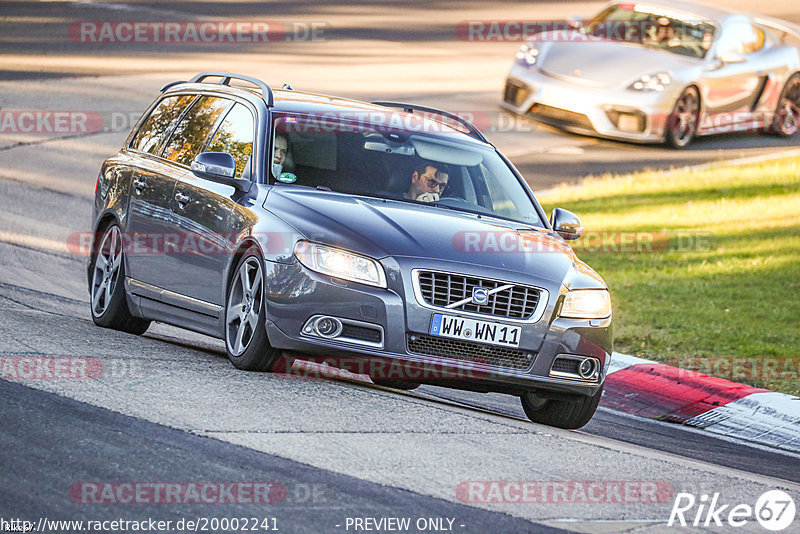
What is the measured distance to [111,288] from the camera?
10.1 meters

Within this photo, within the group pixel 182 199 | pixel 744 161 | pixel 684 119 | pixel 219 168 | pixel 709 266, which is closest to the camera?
pixel 219 168

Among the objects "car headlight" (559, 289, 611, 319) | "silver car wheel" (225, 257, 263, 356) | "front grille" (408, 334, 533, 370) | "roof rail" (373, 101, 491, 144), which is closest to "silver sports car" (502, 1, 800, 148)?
"roof rail" (373, 101, 491, 144)

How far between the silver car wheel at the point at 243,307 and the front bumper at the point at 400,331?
0.70ft

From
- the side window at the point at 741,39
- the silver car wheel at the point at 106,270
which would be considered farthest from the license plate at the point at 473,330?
the side window at the point at 741,39

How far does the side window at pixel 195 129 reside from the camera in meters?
9.64

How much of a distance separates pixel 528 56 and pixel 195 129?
11064mm

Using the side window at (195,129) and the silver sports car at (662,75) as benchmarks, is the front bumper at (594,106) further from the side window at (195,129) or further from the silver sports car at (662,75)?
the side window at (195,129)

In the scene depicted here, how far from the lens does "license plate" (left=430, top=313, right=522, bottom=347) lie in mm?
7781

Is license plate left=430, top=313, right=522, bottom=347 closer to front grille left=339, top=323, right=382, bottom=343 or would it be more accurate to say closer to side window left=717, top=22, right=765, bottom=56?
front grille left=339, top=323, right=382, bottom=343

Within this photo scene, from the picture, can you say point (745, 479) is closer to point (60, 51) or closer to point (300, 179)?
point (300, 179)

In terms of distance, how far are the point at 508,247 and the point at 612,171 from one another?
10.7 m

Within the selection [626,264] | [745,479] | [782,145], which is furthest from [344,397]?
[782,145]

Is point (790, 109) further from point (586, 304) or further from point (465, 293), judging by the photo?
point (465, 293)

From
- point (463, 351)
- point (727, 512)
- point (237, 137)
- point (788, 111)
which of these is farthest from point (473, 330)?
point (788, 111)
